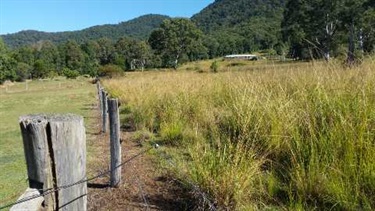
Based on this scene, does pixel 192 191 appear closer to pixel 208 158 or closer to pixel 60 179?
pixel 208 158

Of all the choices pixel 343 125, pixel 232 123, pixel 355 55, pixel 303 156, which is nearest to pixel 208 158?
pixel 303 156

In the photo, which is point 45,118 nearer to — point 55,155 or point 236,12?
point 55,155

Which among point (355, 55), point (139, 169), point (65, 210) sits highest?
point (355, 55)

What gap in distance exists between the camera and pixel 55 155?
262 cm

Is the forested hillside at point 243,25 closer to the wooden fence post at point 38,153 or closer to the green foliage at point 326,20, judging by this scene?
the green foliage at point 326,20

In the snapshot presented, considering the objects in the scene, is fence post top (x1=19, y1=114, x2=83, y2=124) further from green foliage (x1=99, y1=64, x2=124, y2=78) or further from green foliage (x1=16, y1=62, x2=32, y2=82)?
green foliage (x1=16, y1=62, x2=32, y2=82)

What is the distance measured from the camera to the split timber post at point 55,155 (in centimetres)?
259

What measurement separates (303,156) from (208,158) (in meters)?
0.92

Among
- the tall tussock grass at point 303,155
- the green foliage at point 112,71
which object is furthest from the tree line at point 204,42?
the tall tussock grass at point 303,155

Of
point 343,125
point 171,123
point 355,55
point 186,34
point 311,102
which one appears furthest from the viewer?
point 186,34

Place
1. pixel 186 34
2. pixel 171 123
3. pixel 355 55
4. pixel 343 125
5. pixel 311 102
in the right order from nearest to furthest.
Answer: pixel 343 125 < pixel 311 102 < pixel 355 55 < pixel 171 123 < pixel 186 34

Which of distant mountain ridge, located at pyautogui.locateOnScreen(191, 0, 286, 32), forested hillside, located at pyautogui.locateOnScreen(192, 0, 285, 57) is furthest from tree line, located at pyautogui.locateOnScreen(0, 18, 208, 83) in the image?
distant mountain ridge, located at pyautogui.locateOnScreen(191, 0, 286, 32)

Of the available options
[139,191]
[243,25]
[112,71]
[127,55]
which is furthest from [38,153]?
[243,25]

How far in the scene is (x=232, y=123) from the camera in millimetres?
6273
